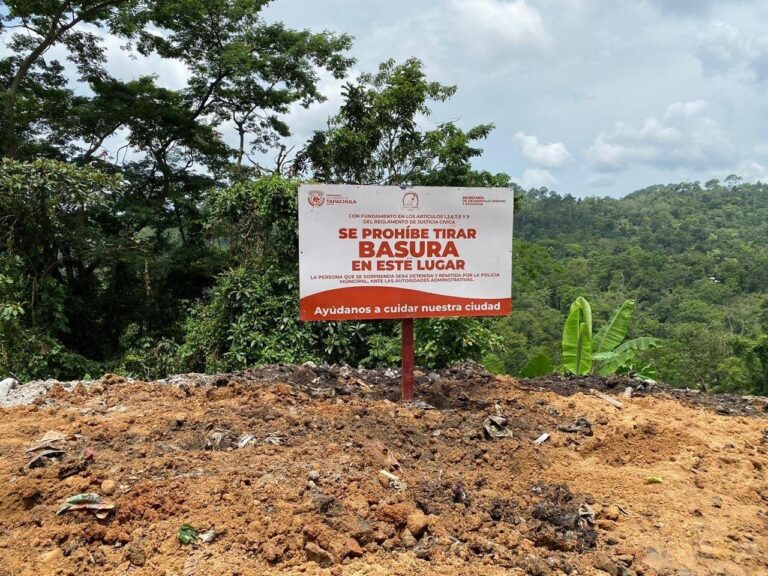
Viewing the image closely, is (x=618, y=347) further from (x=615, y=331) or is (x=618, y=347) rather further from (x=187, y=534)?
(x=187, y=534)

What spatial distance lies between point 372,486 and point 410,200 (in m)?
2.45

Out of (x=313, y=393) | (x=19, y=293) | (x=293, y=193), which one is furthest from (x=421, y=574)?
(x=19, y=293)

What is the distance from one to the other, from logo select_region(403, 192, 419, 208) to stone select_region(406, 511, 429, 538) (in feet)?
8.55

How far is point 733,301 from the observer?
1778 inches

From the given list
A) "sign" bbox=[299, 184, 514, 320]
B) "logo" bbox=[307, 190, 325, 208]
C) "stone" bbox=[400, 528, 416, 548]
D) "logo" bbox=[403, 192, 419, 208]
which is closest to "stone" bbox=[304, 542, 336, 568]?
"stone" bbox=[400, 528, 416, 548]

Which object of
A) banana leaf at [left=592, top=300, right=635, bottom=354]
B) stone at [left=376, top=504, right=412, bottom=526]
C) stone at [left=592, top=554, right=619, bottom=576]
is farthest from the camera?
banana leaf at [left=592, top=300, right=635, bottom=354]

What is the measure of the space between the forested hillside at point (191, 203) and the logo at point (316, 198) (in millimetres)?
2801

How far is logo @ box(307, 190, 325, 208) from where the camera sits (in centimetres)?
431

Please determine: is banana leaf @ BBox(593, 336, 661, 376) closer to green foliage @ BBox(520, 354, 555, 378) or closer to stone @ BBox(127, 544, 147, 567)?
green foliage @ BBox(520, 354, 555, 378)

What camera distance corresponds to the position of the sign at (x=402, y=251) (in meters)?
4.36

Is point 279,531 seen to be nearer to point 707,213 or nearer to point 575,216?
point 575,216

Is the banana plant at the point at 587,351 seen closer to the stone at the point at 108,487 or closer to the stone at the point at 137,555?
the stone at the point at 108,487

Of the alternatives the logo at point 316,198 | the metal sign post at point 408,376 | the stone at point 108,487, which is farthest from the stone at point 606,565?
the logo at point 316,198

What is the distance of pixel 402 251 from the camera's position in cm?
448
